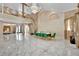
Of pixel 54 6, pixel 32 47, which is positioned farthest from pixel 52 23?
pixel 32 47

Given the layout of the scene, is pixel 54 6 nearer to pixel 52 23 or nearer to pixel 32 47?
pixel 52 23

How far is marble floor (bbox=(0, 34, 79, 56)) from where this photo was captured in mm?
1889


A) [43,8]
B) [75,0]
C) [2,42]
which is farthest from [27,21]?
[75,0]

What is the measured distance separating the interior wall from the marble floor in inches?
5.6

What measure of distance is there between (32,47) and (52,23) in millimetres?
491

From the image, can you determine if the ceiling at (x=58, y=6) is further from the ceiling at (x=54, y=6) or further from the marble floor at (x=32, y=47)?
the marble floor at (x=32, y=47)

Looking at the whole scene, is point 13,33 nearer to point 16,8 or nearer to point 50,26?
point 16,8

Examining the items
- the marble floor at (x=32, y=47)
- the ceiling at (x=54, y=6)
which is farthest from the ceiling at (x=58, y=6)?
the marble floor at (x=32, y=47)

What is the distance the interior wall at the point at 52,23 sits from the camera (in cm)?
191

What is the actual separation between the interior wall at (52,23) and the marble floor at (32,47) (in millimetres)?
141

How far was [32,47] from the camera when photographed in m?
1.91

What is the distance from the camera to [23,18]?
76.7 inches

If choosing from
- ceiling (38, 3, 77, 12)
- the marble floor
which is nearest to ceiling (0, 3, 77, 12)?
ceiling (38, 3, 77, 12)

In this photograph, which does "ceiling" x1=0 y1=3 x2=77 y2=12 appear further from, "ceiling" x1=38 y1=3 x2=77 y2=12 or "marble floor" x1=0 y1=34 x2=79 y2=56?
"marble floor" x1=0 y1=34 x2=79 y2=56
